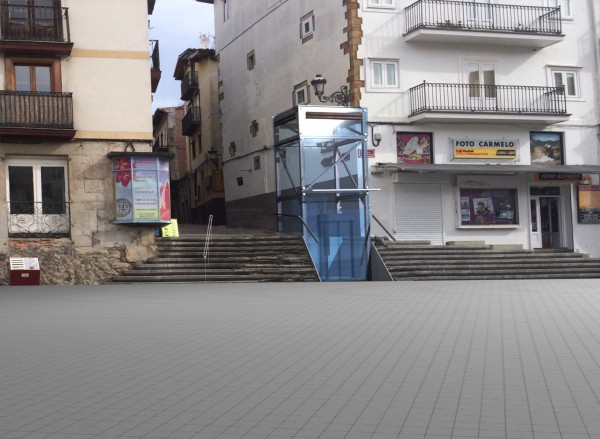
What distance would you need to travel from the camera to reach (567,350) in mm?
7949

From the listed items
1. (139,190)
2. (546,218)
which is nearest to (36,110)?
(139,190)

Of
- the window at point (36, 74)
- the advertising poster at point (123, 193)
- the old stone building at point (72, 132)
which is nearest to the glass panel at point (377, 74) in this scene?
the old stone building at point (72, 132)

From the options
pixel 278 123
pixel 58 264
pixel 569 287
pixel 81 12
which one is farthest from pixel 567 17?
pixel 58 264

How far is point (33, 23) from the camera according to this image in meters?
20.4

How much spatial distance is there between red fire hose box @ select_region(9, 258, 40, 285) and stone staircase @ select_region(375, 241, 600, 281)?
8980mm

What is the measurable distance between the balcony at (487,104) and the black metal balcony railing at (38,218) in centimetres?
1113

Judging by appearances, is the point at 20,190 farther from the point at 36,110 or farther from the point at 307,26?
the point at 307,26

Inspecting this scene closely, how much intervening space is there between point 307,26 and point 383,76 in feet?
12.3

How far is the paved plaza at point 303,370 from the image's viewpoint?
505 cm

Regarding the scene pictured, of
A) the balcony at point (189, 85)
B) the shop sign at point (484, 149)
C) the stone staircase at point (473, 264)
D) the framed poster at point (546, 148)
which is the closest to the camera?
the stone staircase at point (473, 264)

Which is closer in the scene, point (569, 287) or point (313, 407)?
point (313, 407)

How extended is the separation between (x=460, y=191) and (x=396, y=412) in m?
21.2

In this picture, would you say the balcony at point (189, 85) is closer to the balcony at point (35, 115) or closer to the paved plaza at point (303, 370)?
the balcony at point (35, 115)

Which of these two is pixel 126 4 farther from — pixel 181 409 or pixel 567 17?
pixel 181 409
